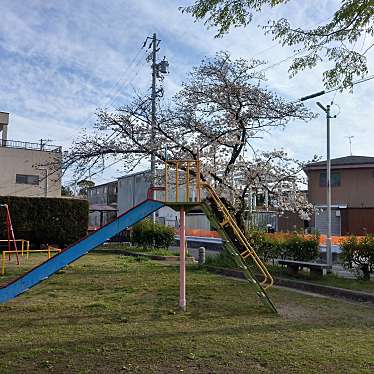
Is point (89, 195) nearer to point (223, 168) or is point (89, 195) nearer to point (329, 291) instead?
point (223, 168)

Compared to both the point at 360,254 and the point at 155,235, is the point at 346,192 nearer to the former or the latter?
the point at 155,235

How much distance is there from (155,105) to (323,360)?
39.6 feet

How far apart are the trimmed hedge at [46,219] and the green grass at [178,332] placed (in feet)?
46.5

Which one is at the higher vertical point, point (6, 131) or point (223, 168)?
point (6, 131)

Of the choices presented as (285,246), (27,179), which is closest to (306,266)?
(285,246)

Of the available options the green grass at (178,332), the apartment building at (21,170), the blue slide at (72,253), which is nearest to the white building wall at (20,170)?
the apartment building at (21,170)

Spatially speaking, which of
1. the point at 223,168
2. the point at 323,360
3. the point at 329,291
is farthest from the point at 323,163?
the point at 323,360

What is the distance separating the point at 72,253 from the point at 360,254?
6.70 m

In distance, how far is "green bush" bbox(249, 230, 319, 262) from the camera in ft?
40.8

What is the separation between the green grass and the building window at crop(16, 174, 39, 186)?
30623mm

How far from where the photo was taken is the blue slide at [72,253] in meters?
7.67

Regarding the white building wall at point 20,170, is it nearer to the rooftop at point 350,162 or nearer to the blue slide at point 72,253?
the rooftop at point 350,162

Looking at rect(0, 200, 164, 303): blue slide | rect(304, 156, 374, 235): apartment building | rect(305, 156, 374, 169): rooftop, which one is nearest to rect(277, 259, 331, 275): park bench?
rect(0, 200, 164, 303): blue slide

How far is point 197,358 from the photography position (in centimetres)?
522
